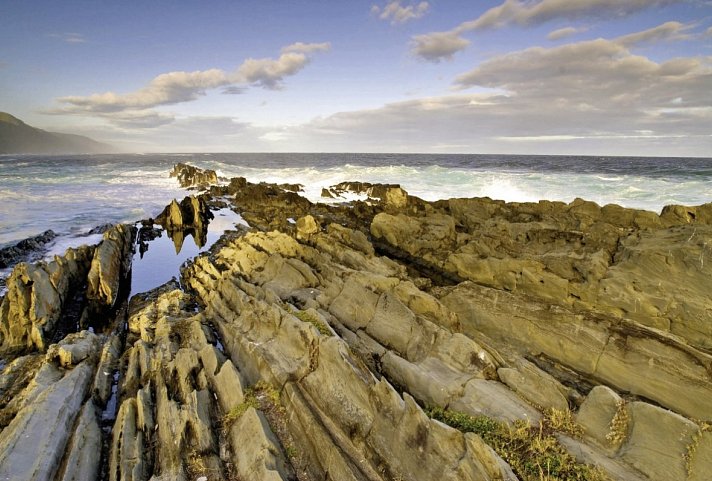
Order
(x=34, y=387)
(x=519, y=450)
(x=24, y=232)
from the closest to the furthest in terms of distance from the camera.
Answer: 1. (x=519, y=450)
2. (x=34, y=387)
3. (x=24, y=232)

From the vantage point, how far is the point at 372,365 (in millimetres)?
9898

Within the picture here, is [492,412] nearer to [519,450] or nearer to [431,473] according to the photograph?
[519,450]

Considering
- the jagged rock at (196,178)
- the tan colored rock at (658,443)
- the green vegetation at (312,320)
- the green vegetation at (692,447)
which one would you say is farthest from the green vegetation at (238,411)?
the jagged rock at (196,178)

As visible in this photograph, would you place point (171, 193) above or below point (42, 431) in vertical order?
above

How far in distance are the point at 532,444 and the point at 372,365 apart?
160 inches

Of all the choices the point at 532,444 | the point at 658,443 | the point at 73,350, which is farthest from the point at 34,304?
the point at 658,443

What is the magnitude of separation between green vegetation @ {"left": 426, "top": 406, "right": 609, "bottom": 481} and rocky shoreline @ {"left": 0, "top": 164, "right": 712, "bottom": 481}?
4 centimetres

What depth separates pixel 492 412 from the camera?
8.09 metres

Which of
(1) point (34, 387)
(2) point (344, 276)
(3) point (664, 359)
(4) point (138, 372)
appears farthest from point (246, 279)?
(3) point (664, 359)

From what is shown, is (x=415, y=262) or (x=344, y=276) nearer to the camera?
(x=344, y=276)

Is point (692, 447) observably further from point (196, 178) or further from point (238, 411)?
point (196, 178)

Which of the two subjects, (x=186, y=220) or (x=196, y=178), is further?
(x=196, y=178)

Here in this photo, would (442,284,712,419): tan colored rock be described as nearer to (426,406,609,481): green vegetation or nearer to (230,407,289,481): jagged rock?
(426,406,609,481): green vegetation

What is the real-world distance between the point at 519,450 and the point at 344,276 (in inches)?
362
